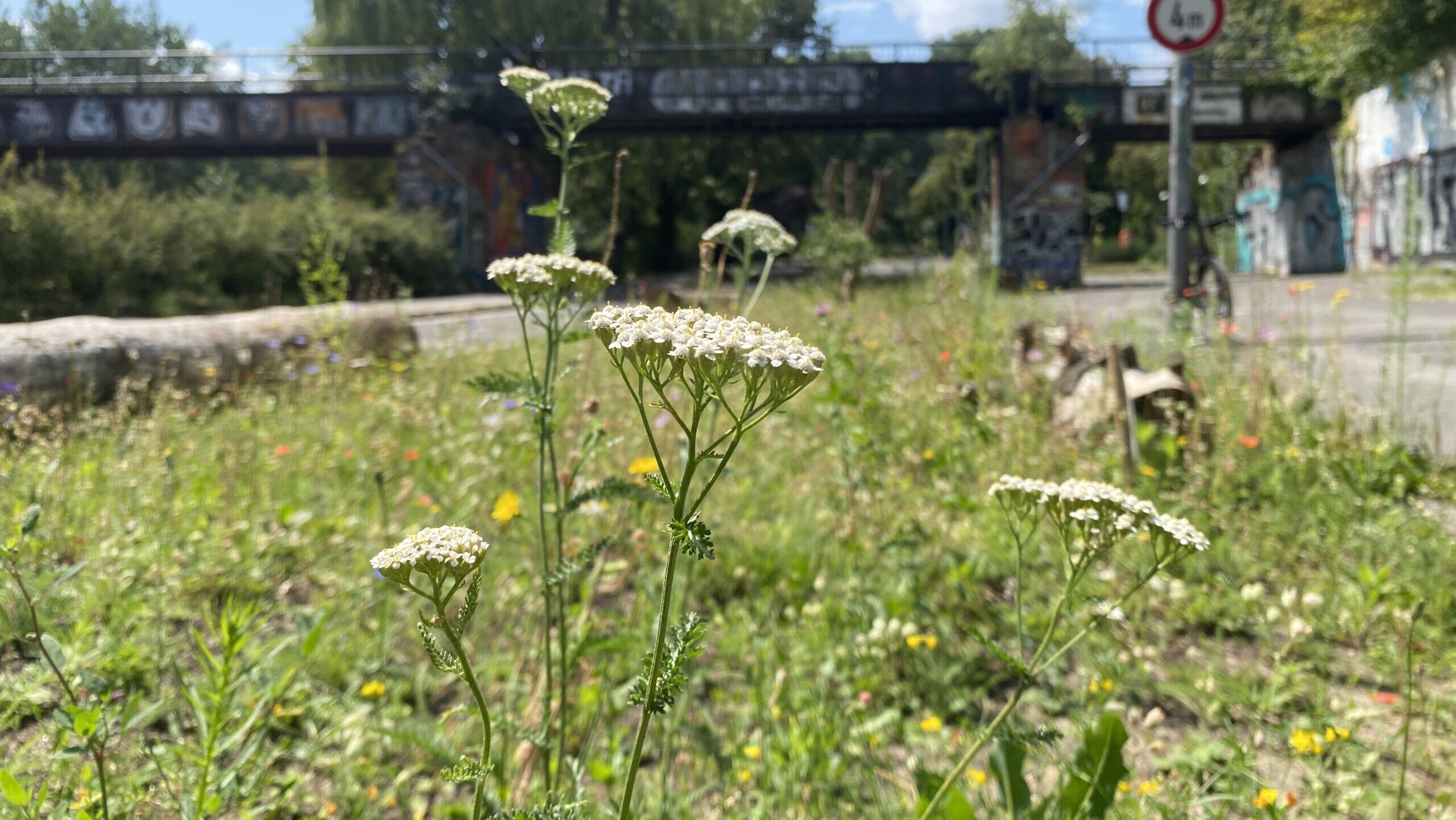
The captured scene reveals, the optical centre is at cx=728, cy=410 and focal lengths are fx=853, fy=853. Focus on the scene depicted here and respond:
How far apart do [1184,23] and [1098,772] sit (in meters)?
5.36

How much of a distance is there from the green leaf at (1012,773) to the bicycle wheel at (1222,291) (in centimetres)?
650

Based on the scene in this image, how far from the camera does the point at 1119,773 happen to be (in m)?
1.56

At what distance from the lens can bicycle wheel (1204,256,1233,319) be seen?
7.14m

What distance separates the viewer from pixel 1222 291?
7.41 meters

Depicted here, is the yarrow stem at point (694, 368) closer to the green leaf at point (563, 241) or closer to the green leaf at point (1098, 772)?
the green leaf at point (563, 241)

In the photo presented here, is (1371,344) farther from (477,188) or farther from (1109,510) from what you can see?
(477,188)

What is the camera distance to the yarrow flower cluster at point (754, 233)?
85.4 inches

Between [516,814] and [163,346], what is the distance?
19.0 feet

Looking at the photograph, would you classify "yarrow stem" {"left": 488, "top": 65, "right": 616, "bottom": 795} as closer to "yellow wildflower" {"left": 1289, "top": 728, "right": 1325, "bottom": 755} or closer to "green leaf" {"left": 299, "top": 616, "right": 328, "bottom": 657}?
"green leaf" {"left": 299, "top": 616, "right": 328, "bottom": 657}

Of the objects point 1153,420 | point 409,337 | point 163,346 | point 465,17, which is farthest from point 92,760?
point 465,17

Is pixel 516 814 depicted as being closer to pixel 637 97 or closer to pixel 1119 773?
pixel 1119 773

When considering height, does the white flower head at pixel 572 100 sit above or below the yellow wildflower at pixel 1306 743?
above

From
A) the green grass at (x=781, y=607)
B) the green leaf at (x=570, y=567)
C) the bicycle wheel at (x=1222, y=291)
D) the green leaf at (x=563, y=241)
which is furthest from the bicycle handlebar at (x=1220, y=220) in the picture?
the green leaf at (x=570, y=567)

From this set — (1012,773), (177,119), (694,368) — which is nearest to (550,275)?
(694,368)
